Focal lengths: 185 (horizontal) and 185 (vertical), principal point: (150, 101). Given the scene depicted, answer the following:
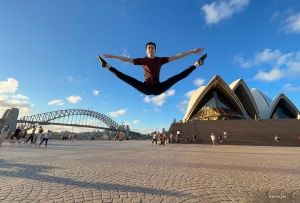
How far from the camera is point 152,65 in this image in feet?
14.6

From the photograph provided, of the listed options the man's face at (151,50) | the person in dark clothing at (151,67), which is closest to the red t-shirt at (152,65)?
the person in dark clothing at (151,67)

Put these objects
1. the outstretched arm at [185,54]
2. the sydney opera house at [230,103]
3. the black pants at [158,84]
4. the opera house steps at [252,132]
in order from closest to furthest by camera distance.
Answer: the outstretched arm at [185,54]
the black pants at [158,84]
the opera house steps at [252,132]
the sydney opera house at [230,103]

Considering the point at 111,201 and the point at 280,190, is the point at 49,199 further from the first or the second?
the point at 280,190

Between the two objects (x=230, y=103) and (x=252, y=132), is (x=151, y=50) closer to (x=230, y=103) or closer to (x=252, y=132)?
(x=252, y=132)

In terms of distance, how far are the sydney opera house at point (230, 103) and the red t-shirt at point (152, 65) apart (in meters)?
45.0

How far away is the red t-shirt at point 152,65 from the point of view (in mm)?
4449

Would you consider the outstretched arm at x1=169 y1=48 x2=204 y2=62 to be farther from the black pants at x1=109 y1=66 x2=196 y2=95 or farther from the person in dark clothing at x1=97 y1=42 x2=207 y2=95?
the black pants at x1=109 y1=66 x2=196 y2=95

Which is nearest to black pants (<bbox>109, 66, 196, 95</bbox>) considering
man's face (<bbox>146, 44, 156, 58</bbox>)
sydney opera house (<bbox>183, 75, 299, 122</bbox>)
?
man's face (<bbox>146, 44, 156, 58</bbox>)

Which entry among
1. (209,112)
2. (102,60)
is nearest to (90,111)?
(209,112)

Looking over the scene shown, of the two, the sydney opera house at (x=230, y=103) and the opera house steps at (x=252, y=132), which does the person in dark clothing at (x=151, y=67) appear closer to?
the opera house steps at (x=252, y=132)

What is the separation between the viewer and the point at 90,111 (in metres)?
121

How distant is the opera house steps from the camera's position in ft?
71.3

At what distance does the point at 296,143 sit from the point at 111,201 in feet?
81.5

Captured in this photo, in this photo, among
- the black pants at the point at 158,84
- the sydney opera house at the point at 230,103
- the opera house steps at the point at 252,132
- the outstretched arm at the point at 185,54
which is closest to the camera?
the outstretched arm at the point at 185,54
